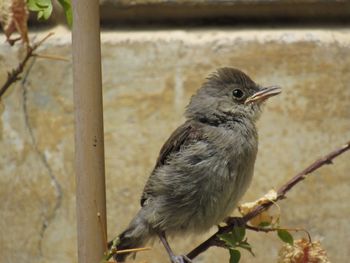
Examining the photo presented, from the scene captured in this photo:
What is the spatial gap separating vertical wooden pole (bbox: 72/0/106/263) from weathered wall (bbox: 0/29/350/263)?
1.54m

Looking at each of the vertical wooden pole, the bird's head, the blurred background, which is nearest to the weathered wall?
the blurred background

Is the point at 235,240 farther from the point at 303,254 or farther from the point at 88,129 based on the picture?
the point at 88,129

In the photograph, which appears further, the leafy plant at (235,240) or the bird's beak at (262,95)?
the bird's beak at (262,95)

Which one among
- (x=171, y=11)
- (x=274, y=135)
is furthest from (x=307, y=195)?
(x=171, y=11)

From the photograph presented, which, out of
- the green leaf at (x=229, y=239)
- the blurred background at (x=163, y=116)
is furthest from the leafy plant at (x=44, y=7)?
the blurred background at (x=163, y=116)

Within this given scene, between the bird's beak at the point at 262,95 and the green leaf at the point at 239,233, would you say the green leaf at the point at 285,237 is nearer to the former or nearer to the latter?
the green leaf at the point at 239,233

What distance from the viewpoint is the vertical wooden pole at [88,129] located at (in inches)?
61.4

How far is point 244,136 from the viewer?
8.29 feet

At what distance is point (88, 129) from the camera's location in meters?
1.57

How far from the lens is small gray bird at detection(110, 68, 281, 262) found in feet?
8.03

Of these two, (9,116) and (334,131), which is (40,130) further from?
(334,131)

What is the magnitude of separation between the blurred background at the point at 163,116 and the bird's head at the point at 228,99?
0.45 meters

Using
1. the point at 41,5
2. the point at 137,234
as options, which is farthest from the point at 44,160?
the point at 41,5

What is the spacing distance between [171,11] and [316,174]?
92 centimetres
